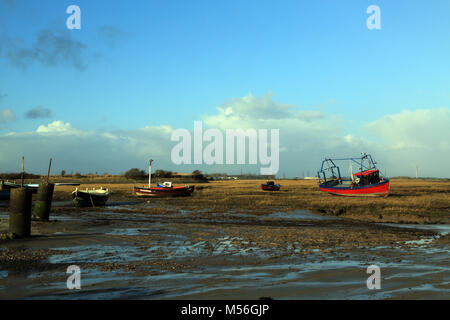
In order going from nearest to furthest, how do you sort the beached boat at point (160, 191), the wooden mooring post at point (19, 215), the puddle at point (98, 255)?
1. the puddle at point (98, 255)
2. the wooden mooring post at point (19, 215)
3. the beached boat at point (160, 191)

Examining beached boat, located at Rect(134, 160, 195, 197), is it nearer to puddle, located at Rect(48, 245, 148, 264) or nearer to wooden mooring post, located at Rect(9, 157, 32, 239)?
wooden mooring post, located at Rect(9, 157, 32, 239)

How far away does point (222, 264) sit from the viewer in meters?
11.0

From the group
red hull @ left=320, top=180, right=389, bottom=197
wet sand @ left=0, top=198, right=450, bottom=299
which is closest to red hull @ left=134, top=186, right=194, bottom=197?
red hull @ left=320, top=180, right=389, bottom=197

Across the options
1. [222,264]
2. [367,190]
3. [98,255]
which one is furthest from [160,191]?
[222,264]

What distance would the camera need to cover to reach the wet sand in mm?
8047

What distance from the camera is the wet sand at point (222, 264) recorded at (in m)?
8.05

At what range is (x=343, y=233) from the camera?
59.6 ft

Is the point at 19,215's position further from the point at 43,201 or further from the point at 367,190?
the point at 367,190

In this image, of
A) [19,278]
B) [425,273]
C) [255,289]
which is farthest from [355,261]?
[19,278]

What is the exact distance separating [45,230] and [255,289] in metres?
12.9

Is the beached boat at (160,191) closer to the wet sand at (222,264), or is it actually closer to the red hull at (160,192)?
the red hull at (160,192)

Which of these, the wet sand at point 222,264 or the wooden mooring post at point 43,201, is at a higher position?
the wooden mooring post at point 43,201

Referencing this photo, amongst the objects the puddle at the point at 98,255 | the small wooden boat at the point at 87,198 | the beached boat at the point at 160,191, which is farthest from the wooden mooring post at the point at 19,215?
the beached boat at the point at 160,191
